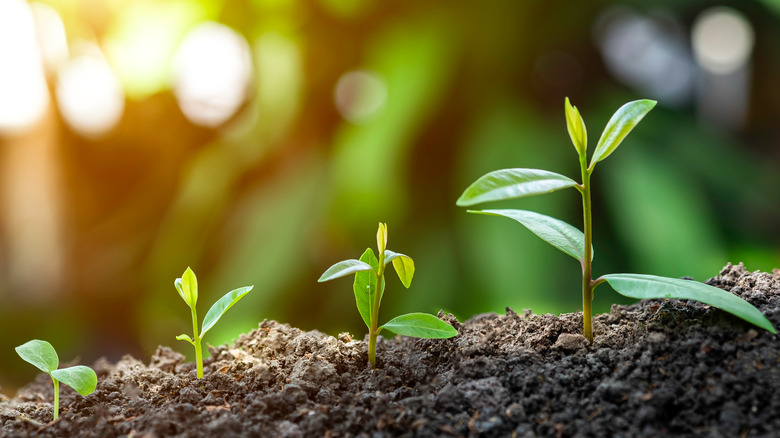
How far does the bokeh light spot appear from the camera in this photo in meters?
2.00

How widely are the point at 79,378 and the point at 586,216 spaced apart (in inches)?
23.8

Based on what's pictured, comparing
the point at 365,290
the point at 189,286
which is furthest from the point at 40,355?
the point at 365,290

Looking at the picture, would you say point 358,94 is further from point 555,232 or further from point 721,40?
point 555,232

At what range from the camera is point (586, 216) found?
0.61 m

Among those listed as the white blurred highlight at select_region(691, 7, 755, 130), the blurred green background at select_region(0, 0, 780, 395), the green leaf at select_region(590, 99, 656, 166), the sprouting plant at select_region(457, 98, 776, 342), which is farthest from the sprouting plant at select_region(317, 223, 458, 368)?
the white blurred highlight at select_region(691, 7, 755, 130)

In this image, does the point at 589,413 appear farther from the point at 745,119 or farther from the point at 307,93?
the point at 745,119

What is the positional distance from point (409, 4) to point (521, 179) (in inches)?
61.5

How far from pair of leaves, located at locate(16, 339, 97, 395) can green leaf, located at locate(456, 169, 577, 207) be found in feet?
1.59

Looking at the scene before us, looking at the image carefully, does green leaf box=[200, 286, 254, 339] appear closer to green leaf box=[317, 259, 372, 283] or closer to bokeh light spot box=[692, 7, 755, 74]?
green leaf box=[317, 259, 372, 283]

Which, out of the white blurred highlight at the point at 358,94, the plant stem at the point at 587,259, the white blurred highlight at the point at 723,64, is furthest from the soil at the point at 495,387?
the white blurred highlight at the point at 723,64

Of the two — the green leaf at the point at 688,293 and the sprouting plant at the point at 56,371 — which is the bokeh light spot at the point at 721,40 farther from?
the sprouting plant at the point at 56,371

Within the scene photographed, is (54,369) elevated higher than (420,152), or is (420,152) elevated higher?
(420,152)

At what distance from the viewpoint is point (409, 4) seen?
6.43 feet

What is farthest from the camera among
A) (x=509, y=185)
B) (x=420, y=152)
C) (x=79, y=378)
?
(x=420, y=152)
